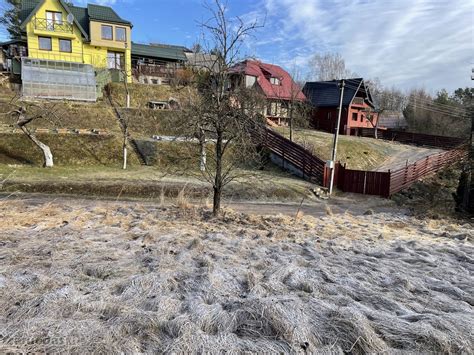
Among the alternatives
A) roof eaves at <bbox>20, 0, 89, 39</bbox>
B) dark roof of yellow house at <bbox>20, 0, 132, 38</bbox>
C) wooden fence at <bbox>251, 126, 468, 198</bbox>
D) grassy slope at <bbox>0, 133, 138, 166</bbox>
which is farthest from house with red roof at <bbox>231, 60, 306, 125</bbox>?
grassy slope at <bbox>0, 133, 138, 166</bbox>

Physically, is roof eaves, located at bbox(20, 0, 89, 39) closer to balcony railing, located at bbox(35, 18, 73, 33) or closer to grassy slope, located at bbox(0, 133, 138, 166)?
balcony railing, located at bbox(35, 18, 73, 33)

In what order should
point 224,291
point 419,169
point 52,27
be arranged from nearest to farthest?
point 224,291 < point 419,169 < point 52,27

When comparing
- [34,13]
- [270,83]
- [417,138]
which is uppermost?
[34,13]

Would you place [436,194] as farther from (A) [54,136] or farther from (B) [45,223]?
(A) [54,136]

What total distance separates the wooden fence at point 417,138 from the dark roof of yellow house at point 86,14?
31187mm

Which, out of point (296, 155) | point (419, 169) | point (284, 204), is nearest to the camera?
point (284, 204)

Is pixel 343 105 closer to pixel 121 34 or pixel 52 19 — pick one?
pixel 121 34

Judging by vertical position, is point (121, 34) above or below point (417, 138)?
above

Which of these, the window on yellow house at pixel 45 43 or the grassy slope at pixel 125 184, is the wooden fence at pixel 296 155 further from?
the window on yellow house at pixel 45 43

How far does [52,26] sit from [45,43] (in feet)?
6.23

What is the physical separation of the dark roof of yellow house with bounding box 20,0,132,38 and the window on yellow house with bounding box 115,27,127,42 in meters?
0.72

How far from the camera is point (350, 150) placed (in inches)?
1160

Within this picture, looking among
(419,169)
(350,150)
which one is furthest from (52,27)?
(419,169)

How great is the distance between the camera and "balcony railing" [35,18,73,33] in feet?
115
